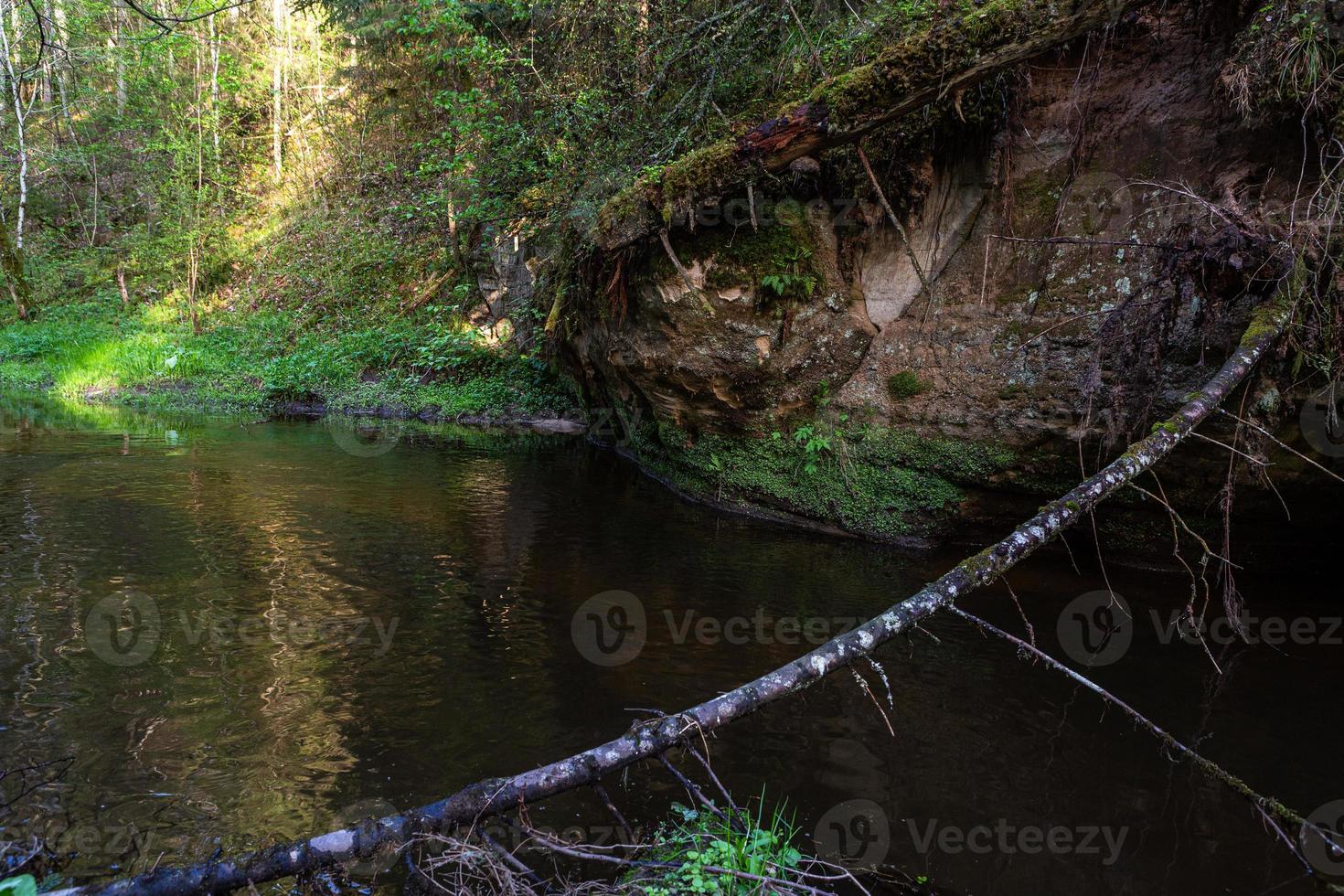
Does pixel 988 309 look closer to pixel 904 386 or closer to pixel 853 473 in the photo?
pixel 904 386

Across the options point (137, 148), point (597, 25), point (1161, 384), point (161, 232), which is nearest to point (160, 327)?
point (161, 232)

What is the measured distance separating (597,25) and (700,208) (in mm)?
4591

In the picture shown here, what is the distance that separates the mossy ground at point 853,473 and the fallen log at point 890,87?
246cm

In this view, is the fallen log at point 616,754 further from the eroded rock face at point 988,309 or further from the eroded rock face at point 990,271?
the eroded rock face at point 990,271

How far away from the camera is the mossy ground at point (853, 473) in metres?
6.68

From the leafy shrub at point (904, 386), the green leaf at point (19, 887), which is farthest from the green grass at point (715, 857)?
the leafy shrub at point (904, 386)

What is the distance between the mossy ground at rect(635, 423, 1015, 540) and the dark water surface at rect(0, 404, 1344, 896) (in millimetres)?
481

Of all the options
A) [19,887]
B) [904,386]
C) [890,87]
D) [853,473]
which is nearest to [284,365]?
[853,473]

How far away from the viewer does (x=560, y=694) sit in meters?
3.97

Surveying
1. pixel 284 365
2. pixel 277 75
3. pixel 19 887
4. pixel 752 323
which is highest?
pixel 277 75

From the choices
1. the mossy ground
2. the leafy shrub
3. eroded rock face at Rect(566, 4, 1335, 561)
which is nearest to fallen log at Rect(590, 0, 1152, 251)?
eroded rock face at Rect(566, 4, 1335, 561)

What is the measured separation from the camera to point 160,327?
19250 mm

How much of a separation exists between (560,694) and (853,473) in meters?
4.12

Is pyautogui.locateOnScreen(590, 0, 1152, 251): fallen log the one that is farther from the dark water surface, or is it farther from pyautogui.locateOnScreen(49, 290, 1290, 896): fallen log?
pyautogui.locateOnScreen(49, 290, 1290, 896): fallen log
